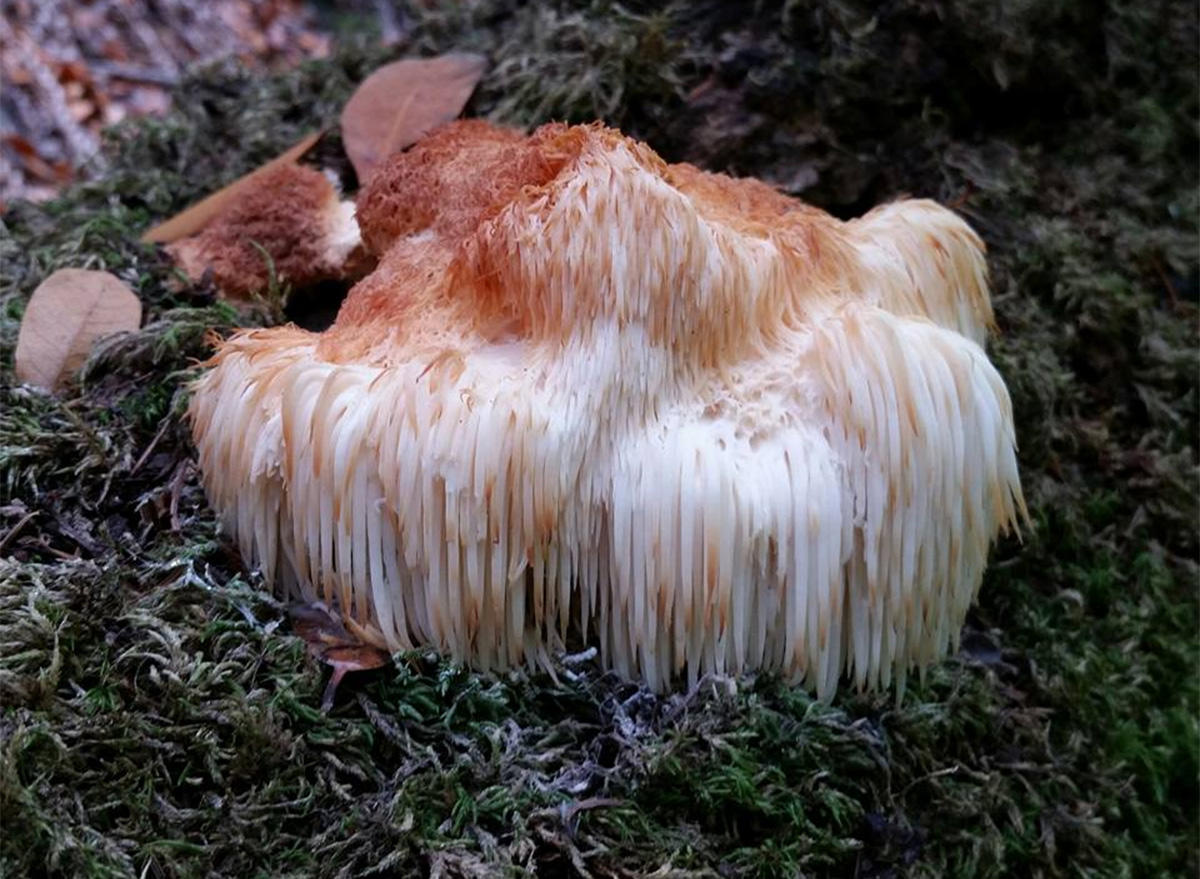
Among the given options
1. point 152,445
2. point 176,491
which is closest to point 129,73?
point 152,445

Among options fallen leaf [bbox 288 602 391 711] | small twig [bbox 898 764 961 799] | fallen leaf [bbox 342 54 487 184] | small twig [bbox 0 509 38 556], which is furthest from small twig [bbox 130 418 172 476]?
small twig [bbox 898 764 961 799]

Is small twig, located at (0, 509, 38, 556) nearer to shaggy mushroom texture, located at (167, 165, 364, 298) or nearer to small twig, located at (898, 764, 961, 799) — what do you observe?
shaggy mushroom texture, located at (167, 165, 364, 298)

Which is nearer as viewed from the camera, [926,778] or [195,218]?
[926,778]

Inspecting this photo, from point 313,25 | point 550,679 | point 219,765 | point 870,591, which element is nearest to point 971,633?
point 870,591

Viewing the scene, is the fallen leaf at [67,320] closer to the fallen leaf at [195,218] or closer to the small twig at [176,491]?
the fallen leaf at [195,218]

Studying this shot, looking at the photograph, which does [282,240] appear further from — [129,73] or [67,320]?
[129,73]

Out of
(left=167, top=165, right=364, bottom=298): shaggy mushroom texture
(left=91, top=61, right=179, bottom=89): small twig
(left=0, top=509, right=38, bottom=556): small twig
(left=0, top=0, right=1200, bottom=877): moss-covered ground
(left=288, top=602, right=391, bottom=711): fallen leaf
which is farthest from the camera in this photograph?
(left=91, top=61, right=179, bottom=89): small twig

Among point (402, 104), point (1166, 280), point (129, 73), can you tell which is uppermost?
point (402, 104)
